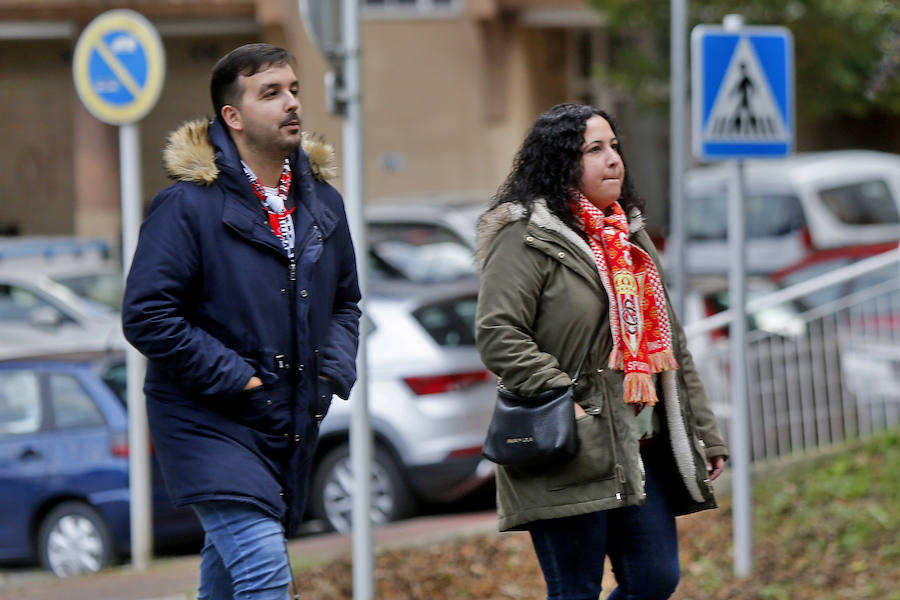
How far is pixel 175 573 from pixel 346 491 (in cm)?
141

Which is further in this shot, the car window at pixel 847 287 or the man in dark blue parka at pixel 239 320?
the car window at pixel 847 287

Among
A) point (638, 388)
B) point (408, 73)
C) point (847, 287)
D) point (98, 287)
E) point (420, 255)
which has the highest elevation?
point (408, 73)

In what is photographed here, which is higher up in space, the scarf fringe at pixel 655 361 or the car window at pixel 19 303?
the car window at pixel 19 303

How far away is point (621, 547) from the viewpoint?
4.05 metres

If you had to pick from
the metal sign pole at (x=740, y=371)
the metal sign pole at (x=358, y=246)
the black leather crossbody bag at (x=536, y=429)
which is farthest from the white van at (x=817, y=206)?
the black leather crossbody bag at (x=536, y=429)

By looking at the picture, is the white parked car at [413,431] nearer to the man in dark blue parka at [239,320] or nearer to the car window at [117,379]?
the car window at [117,379]

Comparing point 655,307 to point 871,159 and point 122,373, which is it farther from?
point 871,159

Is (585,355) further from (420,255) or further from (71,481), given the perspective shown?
(420,255)

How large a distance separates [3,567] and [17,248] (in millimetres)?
4574

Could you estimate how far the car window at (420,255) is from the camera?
12.2m

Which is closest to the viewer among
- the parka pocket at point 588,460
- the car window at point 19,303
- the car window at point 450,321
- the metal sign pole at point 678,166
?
the parka pocket at point 588,460

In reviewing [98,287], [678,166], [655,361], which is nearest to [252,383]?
[655,361]

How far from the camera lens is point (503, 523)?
396 cm

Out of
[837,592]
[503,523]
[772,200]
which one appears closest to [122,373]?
[837,592]
